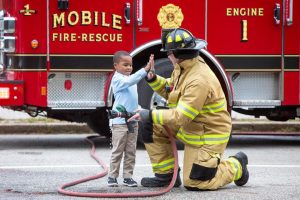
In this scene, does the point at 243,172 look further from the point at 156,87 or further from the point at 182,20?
the point at 182,20

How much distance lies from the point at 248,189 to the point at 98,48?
3407mm

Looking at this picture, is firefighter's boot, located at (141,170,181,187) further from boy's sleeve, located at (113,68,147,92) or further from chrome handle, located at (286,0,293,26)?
chrome handle, located at (286,0,293,26)

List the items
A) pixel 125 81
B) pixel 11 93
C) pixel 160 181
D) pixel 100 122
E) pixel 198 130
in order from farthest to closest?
pixel 100 122
pixel 11 93
pixel 125 81
pixel 160 181
pixel 198 130

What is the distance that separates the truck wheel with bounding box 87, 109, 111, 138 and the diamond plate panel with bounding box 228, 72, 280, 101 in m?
1.56

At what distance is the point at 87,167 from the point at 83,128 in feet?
13.0

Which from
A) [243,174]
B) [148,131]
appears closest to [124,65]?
[148,131]

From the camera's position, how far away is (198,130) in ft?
22.1

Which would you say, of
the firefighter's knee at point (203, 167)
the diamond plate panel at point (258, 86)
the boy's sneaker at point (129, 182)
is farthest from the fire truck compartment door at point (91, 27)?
the firefighter's knee at point (203, 167)

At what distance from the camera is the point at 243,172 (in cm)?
695

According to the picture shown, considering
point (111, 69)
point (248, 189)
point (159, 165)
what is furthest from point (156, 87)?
point (111, 69)

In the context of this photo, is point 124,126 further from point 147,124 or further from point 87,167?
point 87,167

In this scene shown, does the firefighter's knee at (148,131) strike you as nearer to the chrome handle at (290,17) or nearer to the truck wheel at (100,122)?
the truck wheel at (100,122)

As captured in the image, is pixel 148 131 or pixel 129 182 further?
pixel 129 182

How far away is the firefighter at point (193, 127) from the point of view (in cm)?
655
